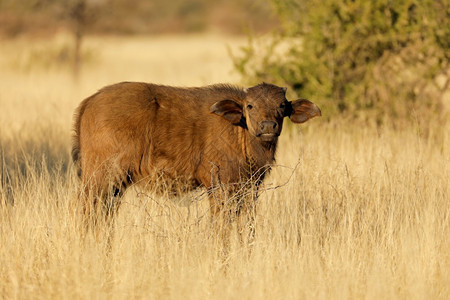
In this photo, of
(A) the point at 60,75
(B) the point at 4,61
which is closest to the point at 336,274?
(A) the point at 60,75

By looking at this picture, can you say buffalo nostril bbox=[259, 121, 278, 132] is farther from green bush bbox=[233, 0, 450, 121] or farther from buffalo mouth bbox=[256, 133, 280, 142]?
green bush bbox=[233, 0, 450, 121]

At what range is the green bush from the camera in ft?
32.1

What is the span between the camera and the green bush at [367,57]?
9.79 metres

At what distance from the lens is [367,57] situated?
34.4ft

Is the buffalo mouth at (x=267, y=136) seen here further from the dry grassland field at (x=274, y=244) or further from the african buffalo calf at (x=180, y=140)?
the dry grassland field at (x=274, y=244)

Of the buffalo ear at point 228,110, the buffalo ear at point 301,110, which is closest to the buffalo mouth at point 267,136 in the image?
the buffalo ear at point 228,110

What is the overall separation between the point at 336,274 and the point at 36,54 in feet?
63.8

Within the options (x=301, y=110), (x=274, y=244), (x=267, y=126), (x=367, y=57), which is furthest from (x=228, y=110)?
(x=367, y=57)

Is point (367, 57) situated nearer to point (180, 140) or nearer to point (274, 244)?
point (180, 140)

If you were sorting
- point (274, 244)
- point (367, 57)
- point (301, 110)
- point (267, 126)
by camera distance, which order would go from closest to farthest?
1. point (274, 244)
2. point (267, 126)
3. point (301, 110)
4. point (367, 57)

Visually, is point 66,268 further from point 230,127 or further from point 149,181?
point 230,127

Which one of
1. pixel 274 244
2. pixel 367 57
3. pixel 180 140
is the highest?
pixel 367 57

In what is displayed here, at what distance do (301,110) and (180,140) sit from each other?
4.01ft

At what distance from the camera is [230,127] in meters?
5.93
